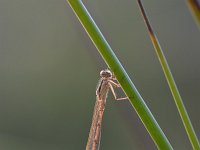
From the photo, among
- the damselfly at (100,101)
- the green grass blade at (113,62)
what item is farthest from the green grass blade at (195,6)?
the damselfly at (100,101)

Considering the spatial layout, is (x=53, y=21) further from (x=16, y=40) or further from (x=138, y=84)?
(x=138, y=84)

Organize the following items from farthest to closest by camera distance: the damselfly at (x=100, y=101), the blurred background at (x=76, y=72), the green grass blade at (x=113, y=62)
→ the blurred background at (x=76, y=72) → the damselfly at (x=100, y=101) → the green grass blade at (x=113, y=62)

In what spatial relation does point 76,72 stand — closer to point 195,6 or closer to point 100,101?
point 100,101

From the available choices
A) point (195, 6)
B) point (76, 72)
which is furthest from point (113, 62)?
point (76, 72)

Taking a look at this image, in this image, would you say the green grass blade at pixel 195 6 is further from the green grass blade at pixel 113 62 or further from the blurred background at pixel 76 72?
the blurred background at pixel 76 72

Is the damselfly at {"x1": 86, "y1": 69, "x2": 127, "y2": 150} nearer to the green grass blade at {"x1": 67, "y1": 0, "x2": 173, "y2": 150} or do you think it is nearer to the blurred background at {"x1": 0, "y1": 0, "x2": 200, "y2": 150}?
the green grass blade at {"x1": 67, "y1": 0, "x2": 173, "y2": 150}

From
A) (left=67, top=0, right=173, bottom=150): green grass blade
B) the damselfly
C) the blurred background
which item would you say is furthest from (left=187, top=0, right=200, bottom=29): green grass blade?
the blurred background
